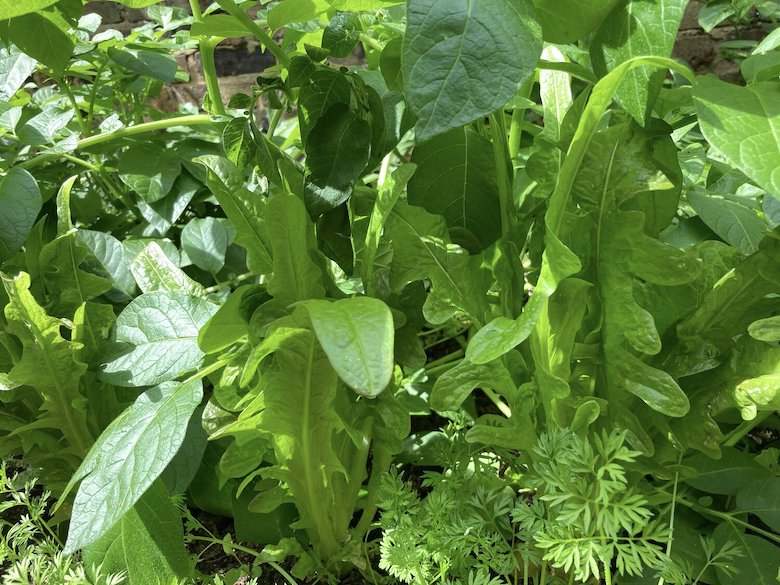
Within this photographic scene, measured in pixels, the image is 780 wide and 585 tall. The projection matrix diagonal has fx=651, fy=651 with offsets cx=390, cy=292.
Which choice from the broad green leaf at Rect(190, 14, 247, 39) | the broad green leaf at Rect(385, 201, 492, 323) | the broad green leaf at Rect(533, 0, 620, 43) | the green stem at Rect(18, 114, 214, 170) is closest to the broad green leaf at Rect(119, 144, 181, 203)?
the green stem at Rect(18, 114, 214, 170)

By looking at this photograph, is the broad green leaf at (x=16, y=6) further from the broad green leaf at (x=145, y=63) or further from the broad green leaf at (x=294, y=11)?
the broad green leaf at (x=145, y=63)

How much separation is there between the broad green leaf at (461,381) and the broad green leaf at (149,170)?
24.4 inches

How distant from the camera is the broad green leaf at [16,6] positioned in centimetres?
43

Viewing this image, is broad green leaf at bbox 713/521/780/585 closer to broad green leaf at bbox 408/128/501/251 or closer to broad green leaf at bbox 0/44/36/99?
broad green leaf at bbox 408/128/501/251

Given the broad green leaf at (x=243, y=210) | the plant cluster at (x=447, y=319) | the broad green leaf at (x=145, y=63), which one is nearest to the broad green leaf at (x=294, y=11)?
the plant cluster at (x=447, y=319)

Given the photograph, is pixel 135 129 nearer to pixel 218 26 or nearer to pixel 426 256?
pixel 218 26

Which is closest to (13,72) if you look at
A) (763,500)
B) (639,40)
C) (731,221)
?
(639,40)

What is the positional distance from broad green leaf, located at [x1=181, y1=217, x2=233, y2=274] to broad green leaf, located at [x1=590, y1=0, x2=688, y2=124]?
589 mm

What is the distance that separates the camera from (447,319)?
23.3 inches

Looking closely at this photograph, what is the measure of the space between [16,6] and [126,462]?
354 mm

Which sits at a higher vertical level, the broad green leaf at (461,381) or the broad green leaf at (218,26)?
the broad green leaf at (218,26)

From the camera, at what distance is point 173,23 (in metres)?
1.04

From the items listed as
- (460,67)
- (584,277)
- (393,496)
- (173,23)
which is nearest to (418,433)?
(393,496)

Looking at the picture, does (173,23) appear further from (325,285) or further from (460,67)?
(460,67)
